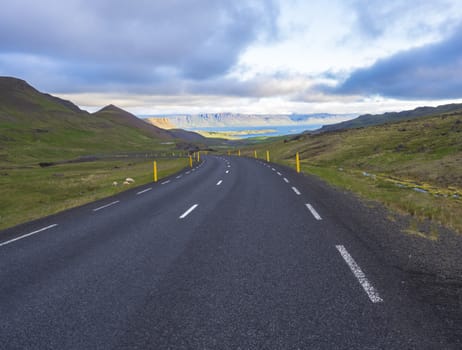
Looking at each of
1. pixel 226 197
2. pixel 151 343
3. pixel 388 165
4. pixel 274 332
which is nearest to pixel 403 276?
pixel 274 332

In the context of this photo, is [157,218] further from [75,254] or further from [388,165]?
[388,165]

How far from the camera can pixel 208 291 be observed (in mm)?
5086

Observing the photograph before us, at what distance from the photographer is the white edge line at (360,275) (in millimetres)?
4656

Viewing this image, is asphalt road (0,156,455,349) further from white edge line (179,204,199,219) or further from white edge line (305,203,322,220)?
white edge line (179,204,199,219)

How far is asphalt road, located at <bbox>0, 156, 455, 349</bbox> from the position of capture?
3.88m

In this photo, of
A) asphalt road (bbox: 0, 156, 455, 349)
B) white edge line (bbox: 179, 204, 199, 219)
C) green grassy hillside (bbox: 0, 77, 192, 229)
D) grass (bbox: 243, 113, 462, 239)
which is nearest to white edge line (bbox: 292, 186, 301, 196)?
grass (bbox: 243, 113, 462, 239)

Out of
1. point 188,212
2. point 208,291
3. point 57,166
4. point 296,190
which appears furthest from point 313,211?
point 57,166

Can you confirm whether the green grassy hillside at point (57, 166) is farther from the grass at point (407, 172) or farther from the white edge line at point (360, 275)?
the grass at point (407, 172)

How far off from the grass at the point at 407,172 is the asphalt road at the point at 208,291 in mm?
Result: 3422

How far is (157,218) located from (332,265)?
20.9 feet

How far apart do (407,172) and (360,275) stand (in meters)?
24.9

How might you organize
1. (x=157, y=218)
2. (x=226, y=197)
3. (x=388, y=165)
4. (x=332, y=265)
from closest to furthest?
(x=332, y=265) < (x=157, y=218) < (x=226, y=197) < (x=388, y=165)

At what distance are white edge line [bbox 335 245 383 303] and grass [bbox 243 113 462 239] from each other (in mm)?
2526

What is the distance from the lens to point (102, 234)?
921cm
